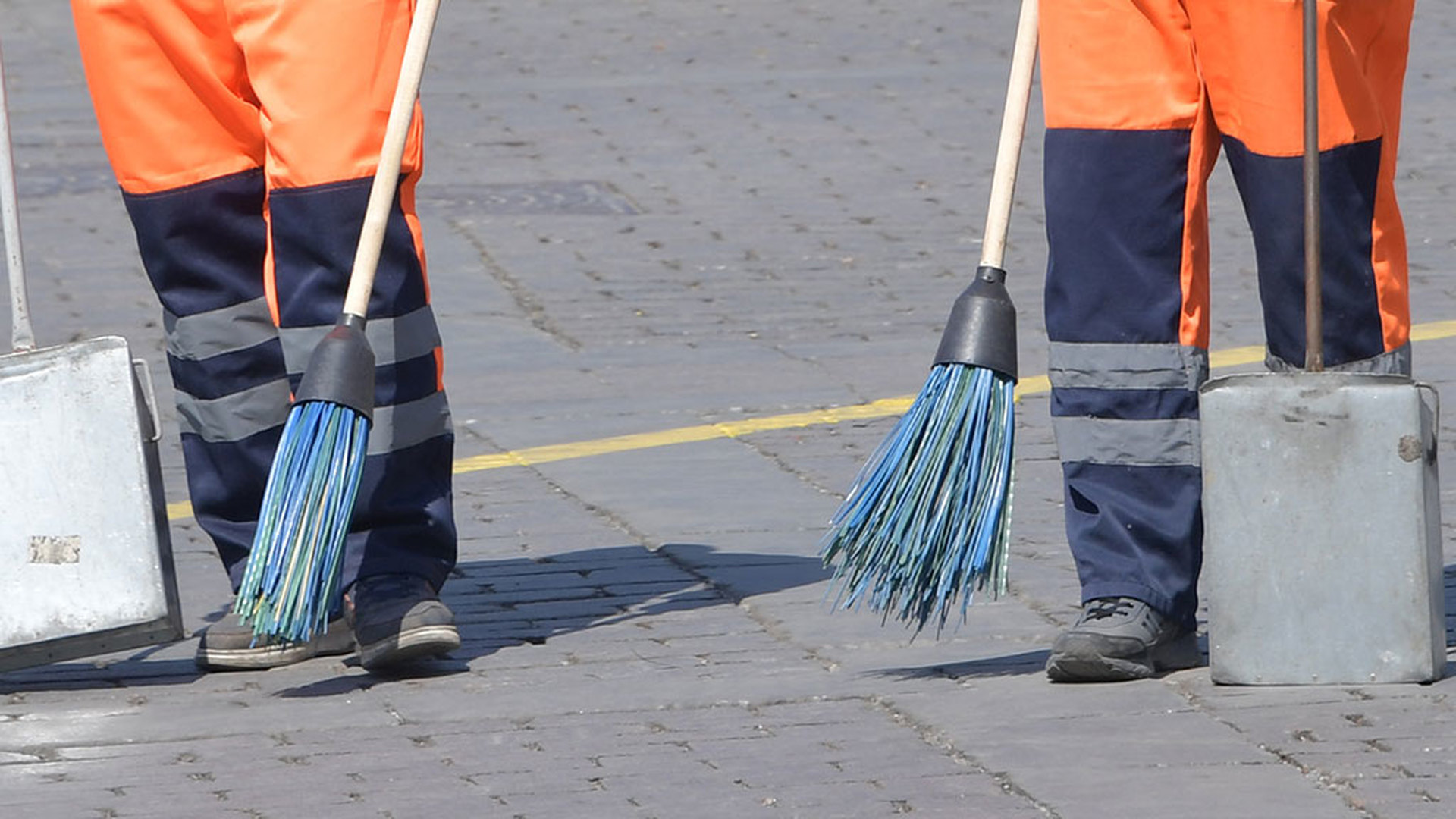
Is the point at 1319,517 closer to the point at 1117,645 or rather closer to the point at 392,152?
the point at 1117,645

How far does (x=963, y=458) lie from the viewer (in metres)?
4.01

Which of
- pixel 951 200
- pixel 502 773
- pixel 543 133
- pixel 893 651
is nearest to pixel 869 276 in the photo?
pixel 951 200

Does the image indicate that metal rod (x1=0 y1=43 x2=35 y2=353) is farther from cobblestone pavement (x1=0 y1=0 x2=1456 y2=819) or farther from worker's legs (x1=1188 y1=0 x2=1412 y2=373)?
worker's legs (x1=1188 y1=0 x2=1412 y2=373)

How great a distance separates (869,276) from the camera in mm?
8094

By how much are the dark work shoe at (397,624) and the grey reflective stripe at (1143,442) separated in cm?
103

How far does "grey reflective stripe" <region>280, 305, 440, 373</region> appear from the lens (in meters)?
4.41

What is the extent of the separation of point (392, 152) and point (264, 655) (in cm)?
87

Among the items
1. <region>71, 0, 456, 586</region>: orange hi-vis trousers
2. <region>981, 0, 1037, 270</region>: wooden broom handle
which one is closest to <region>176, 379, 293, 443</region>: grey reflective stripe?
<region>71, 0, 456, 586</region>: orange hi-vis trousers

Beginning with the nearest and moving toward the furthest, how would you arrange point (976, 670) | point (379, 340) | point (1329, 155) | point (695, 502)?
point (1329, 155) → point (976, 670) → point (379, 340) → point (695, 502)

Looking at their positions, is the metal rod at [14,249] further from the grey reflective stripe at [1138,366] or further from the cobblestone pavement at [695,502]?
the grey reflective stripe at [1138,366]

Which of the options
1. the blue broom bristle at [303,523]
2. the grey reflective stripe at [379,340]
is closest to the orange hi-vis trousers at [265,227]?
the grey reflective stripe at [379,340]

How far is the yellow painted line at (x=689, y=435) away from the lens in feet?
19.9

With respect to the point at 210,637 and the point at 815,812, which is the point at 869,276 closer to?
the point at 210,637

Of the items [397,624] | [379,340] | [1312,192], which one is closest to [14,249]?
[379,340]
